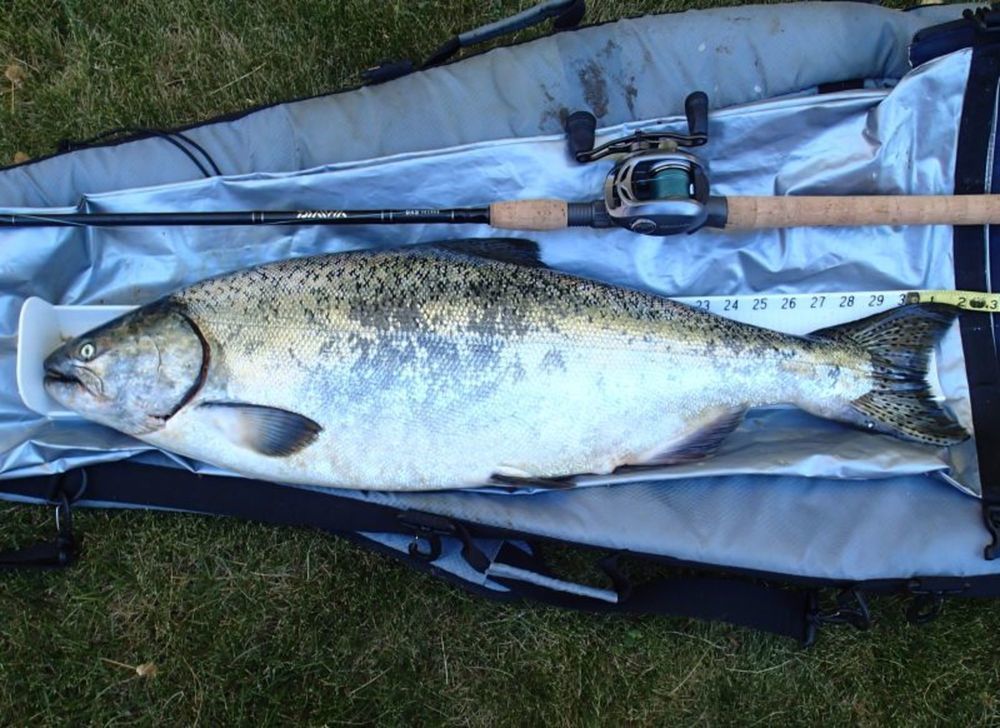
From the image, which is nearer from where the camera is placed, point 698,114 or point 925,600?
point 698,114

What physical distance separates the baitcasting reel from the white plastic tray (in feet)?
5.60

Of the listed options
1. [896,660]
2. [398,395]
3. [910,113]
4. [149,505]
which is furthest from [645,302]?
[149,505]

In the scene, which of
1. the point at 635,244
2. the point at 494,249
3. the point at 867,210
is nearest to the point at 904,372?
the point at 867,210

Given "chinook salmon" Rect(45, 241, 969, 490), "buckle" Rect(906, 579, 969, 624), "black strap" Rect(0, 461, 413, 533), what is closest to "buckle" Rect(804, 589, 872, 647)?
"buckle" Rect(906, 579, 969, 624)

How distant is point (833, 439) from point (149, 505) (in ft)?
8.10

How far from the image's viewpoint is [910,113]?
2.70 m

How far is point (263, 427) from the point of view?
8.00ft

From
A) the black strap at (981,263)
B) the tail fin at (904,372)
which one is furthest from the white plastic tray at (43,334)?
the black strap at (981,263)

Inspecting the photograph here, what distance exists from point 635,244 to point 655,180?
42 centimetres

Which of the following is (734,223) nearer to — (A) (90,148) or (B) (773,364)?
(B) (773,364)

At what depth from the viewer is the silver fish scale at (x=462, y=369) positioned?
8.00ft

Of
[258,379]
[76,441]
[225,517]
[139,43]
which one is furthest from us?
[139,43]

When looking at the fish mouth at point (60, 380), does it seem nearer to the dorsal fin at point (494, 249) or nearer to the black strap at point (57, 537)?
the black strap at point (57, 537)

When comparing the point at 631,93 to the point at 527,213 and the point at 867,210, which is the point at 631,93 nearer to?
the point at 527,213
